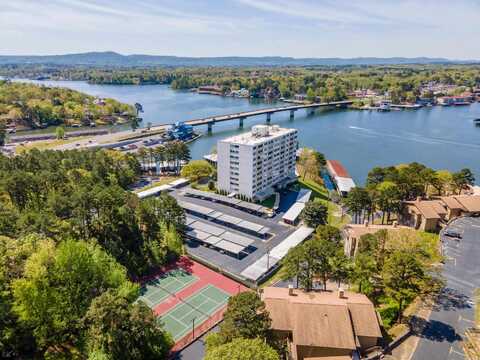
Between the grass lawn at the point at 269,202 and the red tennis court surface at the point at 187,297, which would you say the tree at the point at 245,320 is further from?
the grass lawn at the point at 269,202

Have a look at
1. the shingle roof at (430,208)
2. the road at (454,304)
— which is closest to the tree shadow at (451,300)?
the road at (454,304)

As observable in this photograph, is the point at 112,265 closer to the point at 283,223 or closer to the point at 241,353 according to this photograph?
the point at 241,353

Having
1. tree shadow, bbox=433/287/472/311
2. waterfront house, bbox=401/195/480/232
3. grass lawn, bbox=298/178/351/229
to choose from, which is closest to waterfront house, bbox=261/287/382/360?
tree shadow, bbox=433/287/472/311

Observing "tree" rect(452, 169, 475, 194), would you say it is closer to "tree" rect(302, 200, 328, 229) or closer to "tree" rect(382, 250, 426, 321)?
"tree" rect(302, 200, 328, 229)

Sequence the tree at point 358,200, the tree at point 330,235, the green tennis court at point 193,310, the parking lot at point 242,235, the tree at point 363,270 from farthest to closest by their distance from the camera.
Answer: the tree at point 358,200
the parking lot at point 242,235
the tree at point 330,235
the green tennis court at point 193,310
the tree at point 363,270

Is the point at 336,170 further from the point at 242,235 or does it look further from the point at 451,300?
the point at 451,300

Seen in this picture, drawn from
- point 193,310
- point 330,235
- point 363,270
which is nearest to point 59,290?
point 193,310
